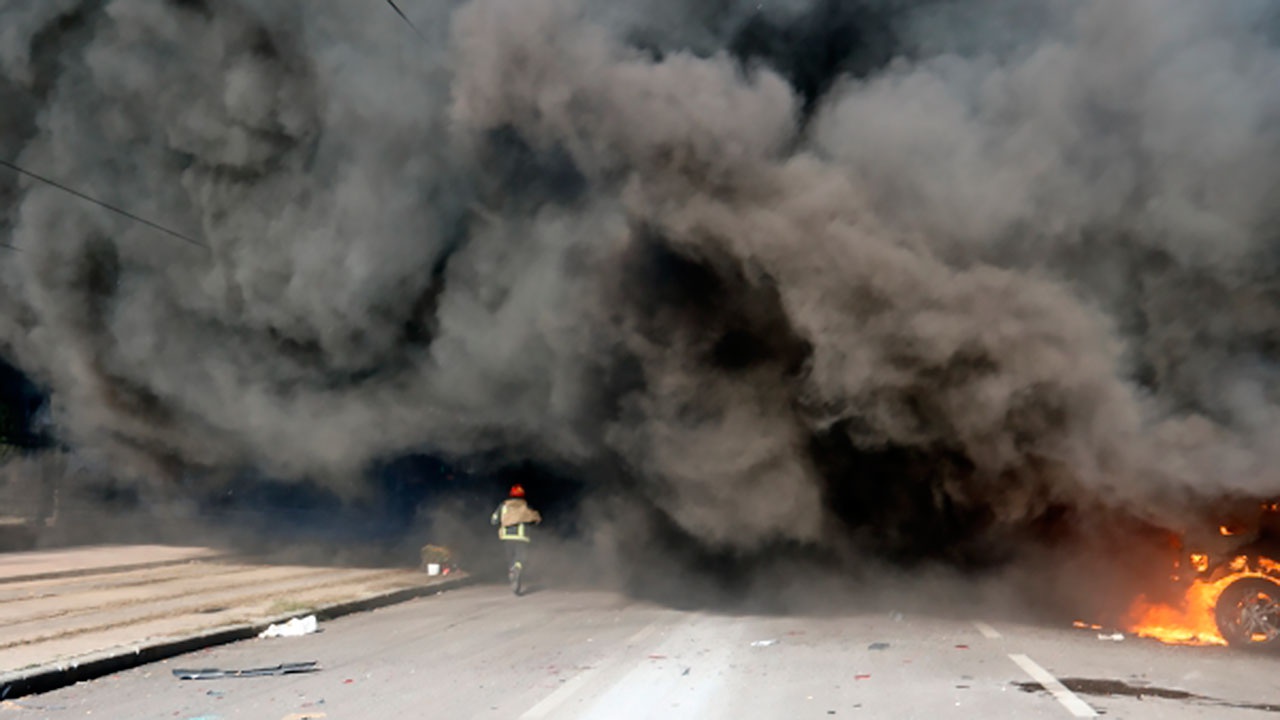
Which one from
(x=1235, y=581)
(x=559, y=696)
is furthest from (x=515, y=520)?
(x=1235, y=581)

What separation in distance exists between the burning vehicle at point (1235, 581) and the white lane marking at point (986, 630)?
1266 mm

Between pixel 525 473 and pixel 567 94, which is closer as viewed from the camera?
pixel 567 94

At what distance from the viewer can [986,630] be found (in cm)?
998

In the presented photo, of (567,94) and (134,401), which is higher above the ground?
(567,94)

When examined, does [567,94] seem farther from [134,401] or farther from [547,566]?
[134,401]

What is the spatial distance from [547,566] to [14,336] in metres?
11.6

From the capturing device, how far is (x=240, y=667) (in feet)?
27.2

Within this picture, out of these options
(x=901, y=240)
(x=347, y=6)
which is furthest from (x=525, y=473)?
(x=901, y=240)

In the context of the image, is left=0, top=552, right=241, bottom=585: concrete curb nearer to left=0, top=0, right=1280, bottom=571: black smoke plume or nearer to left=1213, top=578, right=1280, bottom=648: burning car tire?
left=0, top=0, right=1280, bottom=571: black smoke plume

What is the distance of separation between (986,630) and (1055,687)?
9.97 feet

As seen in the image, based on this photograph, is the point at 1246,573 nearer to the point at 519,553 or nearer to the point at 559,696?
the point at 559,696

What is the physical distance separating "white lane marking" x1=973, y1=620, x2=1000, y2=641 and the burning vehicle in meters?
1.27

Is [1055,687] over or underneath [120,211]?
underneath

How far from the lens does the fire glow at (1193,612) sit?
8918mm
